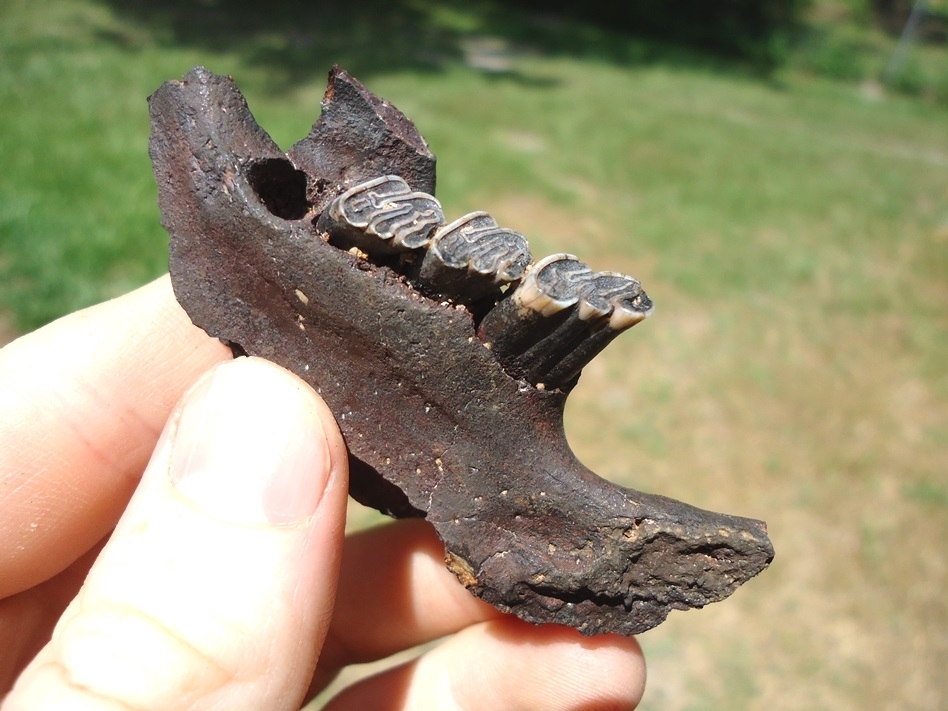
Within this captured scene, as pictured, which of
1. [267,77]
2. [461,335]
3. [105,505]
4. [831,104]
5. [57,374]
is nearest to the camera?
[461,335]

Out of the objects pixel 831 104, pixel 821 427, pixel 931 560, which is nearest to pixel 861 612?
pixel 931 560

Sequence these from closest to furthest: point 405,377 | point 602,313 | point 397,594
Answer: point 602,313, point 405,377, point 397,594

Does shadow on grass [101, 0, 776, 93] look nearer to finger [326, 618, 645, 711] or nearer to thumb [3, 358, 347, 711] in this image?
finger [326, 618, 645, 711]

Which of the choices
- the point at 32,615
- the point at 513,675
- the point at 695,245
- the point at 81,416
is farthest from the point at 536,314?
the point at 695,245

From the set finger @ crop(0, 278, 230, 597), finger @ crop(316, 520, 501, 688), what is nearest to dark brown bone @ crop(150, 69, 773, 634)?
finger @ crop(0, 278, 230, 597)

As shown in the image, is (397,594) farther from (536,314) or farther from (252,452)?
(536,314)

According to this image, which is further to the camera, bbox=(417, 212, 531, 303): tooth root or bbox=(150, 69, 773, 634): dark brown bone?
bbox=(150, 69, 773, 634): dark brown bone

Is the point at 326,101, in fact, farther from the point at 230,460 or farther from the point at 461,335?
the point at 230,460
